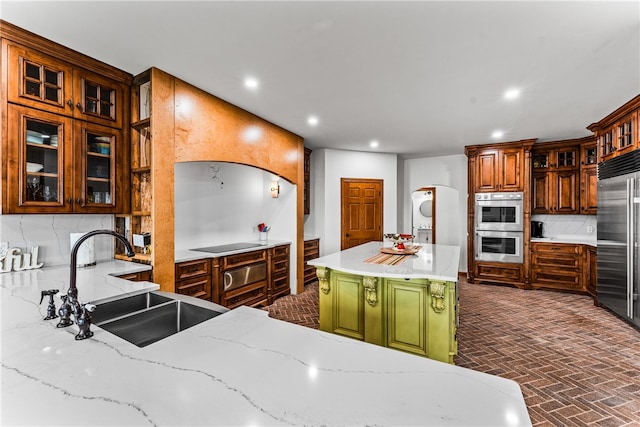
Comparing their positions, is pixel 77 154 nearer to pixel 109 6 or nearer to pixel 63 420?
pixel 109 6

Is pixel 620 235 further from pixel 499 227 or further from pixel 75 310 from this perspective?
pixel 75 310

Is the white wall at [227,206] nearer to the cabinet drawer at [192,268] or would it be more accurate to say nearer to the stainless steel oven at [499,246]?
the cabinet drawer at [192,268]

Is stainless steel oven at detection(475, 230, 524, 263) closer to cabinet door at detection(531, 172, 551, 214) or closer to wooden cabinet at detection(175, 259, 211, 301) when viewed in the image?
cabinet door at detection(531, 172, 551, 214)

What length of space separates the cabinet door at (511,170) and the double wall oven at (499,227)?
0.46 feet

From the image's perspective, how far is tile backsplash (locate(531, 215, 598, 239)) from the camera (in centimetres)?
550

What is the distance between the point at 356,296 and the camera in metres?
2.92

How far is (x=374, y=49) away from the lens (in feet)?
7.75

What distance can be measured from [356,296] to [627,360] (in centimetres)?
267

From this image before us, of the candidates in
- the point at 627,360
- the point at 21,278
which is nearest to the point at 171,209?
the point at 21,278

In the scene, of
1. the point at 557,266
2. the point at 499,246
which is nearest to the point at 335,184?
the point at 499,246

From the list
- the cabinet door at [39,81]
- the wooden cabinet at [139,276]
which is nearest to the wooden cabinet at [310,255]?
the wooden cabinet at [139,276]

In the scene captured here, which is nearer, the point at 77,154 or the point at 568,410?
the point at 568,410

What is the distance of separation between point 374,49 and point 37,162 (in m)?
2.80

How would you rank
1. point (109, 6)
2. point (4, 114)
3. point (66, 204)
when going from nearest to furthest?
point (109, 6) < point (4, 114) < point (66, 204)
